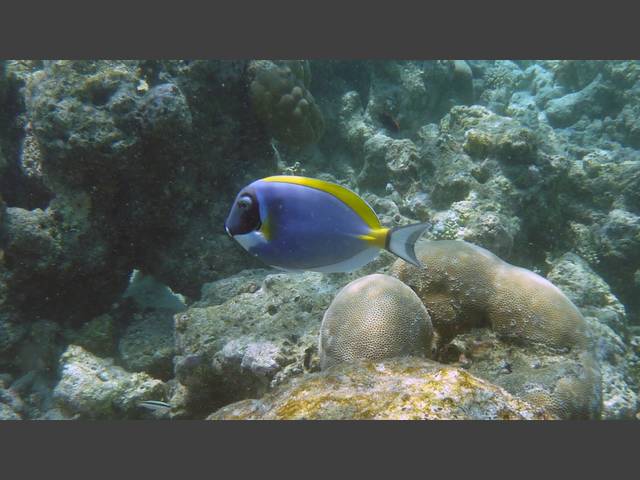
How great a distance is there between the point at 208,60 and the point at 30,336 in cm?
479

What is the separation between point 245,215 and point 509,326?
2.78 metres

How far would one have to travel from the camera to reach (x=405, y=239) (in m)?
1.59

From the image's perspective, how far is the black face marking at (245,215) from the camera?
1.66m

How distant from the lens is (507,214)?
19.0ft

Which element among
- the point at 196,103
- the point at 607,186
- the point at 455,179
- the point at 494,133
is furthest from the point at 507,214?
the point at 196,103

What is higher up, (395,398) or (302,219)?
(302,219)

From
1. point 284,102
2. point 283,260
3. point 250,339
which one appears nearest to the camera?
point 283,260

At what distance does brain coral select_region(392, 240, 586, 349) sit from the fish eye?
243 centimetres

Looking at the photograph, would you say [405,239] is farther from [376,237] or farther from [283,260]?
[283,260]

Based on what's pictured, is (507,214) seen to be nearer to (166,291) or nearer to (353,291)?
(353,291)

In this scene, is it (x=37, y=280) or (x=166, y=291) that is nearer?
(x=37, y=280)

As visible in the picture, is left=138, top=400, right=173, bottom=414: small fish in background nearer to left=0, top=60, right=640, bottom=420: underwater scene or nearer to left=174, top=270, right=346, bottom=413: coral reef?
left=0, top=60, right=640, bottom=420: underwater scene

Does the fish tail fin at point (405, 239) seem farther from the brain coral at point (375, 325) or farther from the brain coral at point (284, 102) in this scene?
the brain coral at point (284, 102)

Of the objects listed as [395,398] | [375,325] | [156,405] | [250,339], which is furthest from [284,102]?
[395,398]
